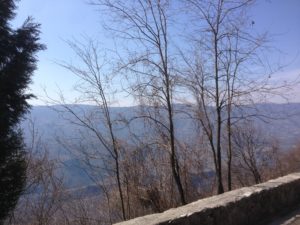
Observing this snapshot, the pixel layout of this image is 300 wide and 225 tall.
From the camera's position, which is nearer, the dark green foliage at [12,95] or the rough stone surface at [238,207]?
the rough stone surface at [238,207]

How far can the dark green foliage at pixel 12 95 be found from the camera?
26.2 ft

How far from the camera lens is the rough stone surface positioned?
168 inches

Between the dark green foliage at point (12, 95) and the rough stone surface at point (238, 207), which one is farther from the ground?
the dark green foliage at point (12, 95)

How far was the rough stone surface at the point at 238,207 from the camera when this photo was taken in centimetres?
426

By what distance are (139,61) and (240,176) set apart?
10474mm

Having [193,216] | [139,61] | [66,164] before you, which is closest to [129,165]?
[139,61]

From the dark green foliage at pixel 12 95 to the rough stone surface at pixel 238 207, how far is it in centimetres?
454

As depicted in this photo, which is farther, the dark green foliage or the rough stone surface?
the dark green foliage

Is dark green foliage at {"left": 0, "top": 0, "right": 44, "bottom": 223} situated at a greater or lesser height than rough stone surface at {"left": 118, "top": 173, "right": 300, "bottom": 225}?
greater

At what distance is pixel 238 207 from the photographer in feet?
16.6

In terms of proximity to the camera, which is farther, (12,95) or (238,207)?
(12,95)

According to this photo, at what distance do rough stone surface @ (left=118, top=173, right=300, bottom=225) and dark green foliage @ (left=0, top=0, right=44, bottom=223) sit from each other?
454 centimetres

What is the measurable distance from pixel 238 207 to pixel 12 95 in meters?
5.39

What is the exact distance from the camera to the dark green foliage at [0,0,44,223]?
26.2 ft
